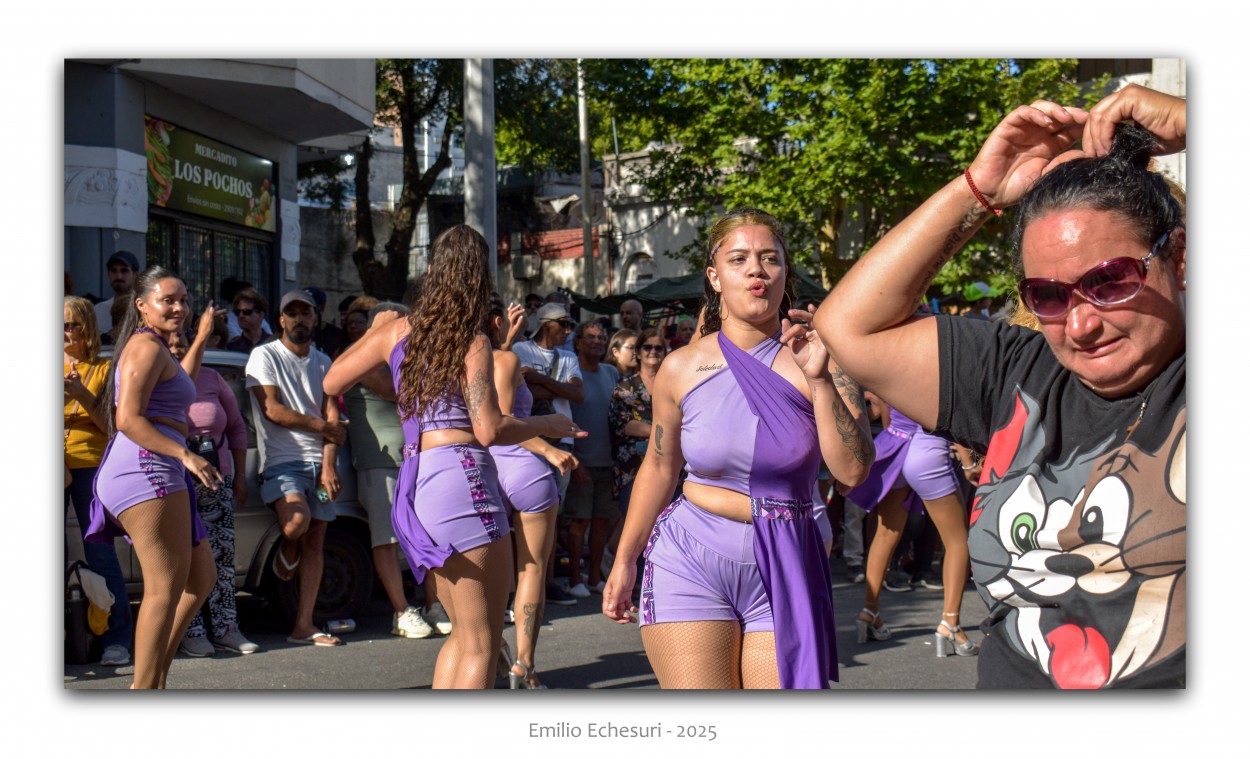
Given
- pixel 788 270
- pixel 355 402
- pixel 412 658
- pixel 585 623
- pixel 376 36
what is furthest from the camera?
pixel 585 623

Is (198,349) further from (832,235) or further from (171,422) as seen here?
(832,235)

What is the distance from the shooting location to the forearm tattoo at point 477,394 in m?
3.97

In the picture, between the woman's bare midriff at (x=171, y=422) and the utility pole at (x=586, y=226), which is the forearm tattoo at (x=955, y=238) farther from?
the utility pole at (x=586, y=226)

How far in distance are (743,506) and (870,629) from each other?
3606mm

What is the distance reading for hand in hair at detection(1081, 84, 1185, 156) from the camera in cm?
198

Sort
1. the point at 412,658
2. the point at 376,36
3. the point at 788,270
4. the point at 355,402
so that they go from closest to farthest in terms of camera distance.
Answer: the point at 376,36
the point at 788,270
the point at 412,658
the point at 355,402

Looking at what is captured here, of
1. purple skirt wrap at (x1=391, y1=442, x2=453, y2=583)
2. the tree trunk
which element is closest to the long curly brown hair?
purple skirt wrap at (x1=391, y1=442, x2=453, y2=583)

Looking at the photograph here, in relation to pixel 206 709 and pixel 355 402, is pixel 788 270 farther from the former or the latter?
pixel 355 402

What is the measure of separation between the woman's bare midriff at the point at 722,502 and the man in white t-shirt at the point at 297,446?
345 centimetres

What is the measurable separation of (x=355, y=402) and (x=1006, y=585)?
5.04m

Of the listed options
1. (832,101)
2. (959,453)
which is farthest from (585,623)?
(832,101)

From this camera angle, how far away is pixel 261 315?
7445 millimetres

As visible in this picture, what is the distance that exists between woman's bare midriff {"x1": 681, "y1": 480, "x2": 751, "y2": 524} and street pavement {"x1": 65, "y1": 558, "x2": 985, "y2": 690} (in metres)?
2.14

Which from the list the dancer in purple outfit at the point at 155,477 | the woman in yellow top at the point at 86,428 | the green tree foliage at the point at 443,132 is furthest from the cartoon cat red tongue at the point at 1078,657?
the woman in yellow top at the point at 86,428
